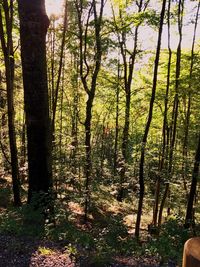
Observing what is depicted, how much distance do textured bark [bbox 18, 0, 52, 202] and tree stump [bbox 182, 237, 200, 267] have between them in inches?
234

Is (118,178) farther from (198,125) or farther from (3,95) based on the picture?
(3,95)

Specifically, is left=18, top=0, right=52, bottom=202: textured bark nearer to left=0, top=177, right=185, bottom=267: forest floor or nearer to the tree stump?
left=0, top=177, right=185, bottom=267: forest floor

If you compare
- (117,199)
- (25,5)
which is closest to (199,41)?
(117,199)

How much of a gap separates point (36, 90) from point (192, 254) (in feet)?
19.9

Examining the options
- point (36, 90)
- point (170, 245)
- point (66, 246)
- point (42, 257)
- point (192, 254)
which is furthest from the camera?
point (36, 90)

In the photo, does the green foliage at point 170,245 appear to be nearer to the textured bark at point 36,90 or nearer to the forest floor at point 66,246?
the forest floor at point 66,246

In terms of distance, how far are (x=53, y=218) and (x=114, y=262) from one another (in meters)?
1.82

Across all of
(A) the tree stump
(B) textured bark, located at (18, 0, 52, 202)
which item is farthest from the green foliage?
(A) the tree stump

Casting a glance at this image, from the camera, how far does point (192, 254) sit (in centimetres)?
133

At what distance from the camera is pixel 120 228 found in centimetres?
605

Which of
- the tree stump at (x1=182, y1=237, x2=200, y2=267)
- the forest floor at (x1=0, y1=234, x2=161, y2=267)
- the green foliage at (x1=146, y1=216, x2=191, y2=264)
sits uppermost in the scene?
the tree stump at (x1=182, y1=237, x2=200, y2=267)

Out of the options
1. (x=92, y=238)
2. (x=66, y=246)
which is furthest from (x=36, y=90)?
(x=66, y=246)

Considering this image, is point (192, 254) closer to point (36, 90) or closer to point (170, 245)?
point (170, 245)

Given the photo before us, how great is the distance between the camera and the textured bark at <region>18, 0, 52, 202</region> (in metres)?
6.68
